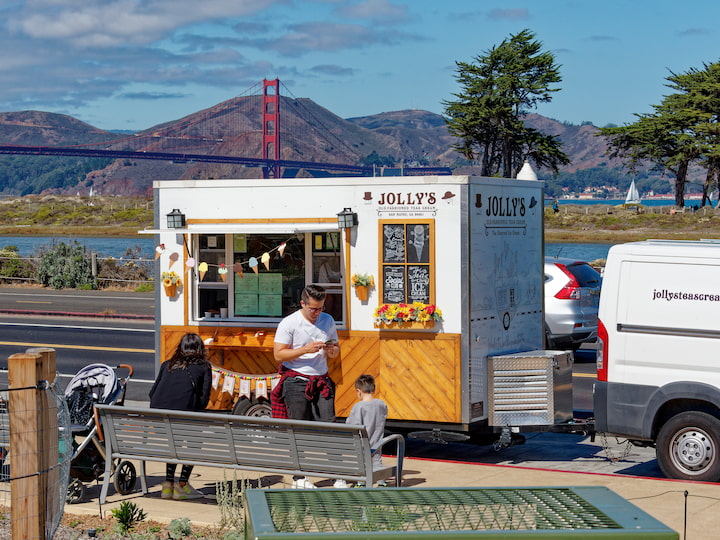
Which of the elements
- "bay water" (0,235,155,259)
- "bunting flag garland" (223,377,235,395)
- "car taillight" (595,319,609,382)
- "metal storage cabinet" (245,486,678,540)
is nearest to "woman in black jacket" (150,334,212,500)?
"bunting flag garland" (223,377,235,395)

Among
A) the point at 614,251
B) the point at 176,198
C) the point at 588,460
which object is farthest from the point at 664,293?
the point at 176,198

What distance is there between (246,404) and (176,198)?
2482 millimetres

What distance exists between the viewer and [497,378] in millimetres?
10758

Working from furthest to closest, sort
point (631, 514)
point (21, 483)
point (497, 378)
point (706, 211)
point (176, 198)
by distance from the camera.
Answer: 1. point (706, 211)
2. point (176, 198)
3. point (497, 378)
4. point (21, 483)
5. point (631, 514)

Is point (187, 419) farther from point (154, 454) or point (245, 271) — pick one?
point (245, 271)

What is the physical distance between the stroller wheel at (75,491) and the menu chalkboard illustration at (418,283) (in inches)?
149

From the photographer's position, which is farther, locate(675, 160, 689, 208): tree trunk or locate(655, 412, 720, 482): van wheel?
locate(675, 160, 689, 208): tree trunk

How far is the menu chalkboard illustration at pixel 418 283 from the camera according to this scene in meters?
10.7

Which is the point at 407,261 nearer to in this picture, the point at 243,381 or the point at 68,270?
the point at 243,381

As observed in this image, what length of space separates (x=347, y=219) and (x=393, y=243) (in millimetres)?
540

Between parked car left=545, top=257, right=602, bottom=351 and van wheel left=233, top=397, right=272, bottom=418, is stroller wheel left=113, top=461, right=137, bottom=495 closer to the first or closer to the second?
van wheel left=233, top=397, right=272, bottom=418

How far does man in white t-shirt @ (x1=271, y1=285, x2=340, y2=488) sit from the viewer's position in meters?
9.57

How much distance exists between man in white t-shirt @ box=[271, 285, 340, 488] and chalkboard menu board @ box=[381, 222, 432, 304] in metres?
1.34

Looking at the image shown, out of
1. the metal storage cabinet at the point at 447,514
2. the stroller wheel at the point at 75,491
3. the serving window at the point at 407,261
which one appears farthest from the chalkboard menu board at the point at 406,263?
the metal storage cabinet at the point at 447,514
